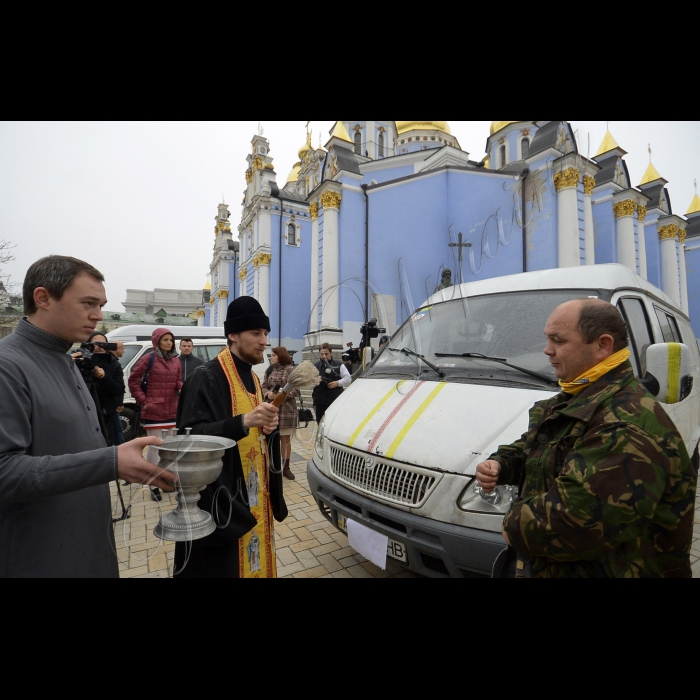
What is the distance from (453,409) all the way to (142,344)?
7244 millimetres

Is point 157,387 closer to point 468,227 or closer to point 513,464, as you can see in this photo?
point 513,464

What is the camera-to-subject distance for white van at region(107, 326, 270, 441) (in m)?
6.08

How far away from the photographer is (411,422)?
222 centimetres

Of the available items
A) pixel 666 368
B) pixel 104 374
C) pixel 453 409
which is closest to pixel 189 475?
pixel 453 409

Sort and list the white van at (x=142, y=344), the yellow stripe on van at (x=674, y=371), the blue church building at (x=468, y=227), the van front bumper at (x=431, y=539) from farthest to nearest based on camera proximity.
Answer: the blue church building at (x=468, y=227)
the white van at (x=142, y=344)
the yellow stripe on van at (x=674, y=371)
the van front bumper at (x=431, y=539)

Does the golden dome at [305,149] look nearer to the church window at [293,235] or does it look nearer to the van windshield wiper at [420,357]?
the church window at [293,235]

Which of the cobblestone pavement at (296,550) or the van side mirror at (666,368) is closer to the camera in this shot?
the van side mirror at (666,368)

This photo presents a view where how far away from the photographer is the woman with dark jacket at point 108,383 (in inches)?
162

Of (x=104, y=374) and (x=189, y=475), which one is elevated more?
(x=104, y=374)

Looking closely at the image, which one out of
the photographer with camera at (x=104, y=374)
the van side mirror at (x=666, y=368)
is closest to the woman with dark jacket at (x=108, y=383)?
the photographer with camera at (x=104, y=374)

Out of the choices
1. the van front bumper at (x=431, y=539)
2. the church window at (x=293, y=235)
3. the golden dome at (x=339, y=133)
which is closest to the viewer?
the van front bumper at (x=431, y=539)

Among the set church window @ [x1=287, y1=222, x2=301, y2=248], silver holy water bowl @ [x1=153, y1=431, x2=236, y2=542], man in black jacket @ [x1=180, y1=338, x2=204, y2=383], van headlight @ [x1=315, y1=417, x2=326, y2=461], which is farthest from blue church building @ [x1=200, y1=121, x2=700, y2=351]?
silver holy water bowl @ [x1=153, y1=431, x2=236, y2=542]

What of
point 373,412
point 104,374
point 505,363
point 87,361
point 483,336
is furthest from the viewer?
point 104,374

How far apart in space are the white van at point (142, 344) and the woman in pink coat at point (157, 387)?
117cm
